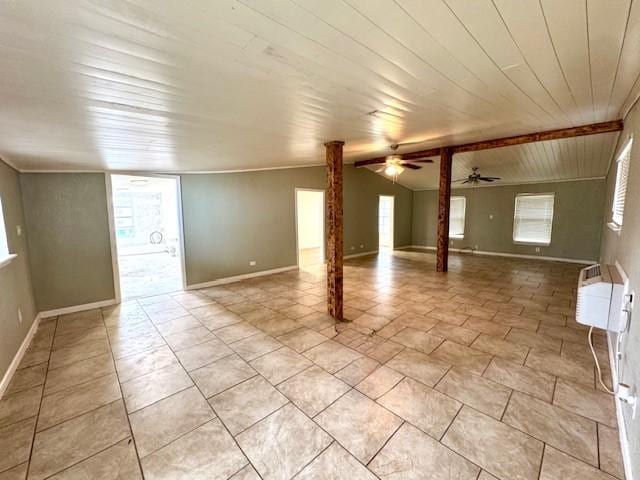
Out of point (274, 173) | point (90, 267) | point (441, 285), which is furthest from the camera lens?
point (274, 173)

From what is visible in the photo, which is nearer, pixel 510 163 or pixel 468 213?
pixel 510 163

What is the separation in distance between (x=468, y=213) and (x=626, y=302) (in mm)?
7817

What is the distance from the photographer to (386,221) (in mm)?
10008

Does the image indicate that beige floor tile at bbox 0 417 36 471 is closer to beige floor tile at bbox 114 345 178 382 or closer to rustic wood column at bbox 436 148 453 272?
beige floor tile at bbox 114 345 178 382

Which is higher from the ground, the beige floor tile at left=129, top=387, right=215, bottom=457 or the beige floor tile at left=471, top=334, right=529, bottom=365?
the beige floor tile at left=471, top=334, right=529, bottom=365

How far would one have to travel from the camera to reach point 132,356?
3.00 metres

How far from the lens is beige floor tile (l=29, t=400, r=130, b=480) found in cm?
173

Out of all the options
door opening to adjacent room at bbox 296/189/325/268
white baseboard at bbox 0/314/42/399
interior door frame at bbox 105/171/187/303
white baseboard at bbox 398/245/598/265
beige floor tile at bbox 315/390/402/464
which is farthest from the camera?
door opening to adjacent room at bbox 296/189/325/268

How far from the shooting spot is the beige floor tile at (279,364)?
258cm

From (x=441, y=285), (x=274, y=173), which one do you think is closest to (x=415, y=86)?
(x=441, y=285)

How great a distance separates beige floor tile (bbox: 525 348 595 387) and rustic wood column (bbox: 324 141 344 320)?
2168mm

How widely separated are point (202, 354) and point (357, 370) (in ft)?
5.49

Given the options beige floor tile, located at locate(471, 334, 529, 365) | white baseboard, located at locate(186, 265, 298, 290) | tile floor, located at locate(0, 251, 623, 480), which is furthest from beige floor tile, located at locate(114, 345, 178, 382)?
beige floor tile, located at locate(471, 334, 529, 365)

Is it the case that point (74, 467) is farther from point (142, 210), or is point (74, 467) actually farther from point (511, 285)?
point (142, 210)
